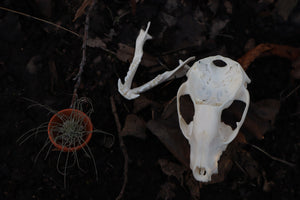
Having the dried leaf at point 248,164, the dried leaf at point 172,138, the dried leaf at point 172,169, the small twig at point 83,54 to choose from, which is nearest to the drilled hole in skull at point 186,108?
the dried leaf at point 172,138

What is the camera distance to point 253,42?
194 cm

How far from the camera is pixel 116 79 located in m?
1.88

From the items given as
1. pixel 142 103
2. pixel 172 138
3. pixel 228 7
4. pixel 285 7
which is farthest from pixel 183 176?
pixel 285 7

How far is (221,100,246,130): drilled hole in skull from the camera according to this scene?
5.65ft

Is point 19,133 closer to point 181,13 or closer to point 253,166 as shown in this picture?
point 181,13

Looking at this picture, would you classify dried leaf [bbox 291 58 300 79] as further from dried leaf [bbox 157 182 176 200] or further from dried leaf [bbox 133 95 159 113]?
dried leaf [bbox 157 182 176 200]

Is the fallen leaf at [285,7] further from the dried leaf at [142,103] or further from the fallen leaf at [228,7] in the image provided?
the dried leaf at [142,103]

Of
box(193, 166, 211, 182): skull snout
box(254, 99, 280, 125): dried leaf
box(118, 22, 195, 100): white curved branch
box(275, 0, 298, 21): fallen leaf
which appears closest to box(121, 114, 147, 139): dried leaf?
box(118, 22, 195, 100): white curved branch

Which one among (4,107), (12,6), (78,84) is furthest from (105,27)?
(4,107)

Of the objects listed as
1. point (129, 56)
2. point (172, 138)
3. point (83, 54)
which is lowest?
point (172, 138)

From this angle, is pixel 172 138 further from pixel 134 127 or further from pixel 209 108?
pixel 209 108

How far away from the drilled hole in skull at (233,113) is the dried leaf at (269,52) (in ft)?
0.91

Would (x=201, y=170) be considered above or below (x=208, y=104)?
below

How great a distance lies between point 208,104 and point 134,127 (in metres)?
0.54
